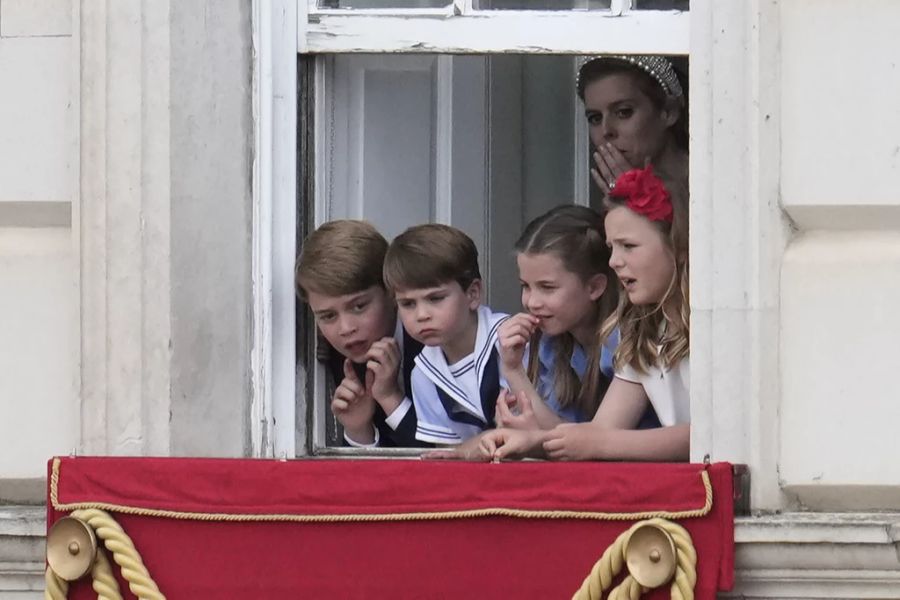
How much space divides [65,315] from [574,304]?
1176 millimetres

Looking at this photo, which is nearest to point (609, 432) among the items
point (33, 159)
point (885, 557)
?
point (885, 557)

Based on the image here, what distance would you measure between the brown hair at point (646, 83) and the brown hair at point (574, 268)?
1.25 ft

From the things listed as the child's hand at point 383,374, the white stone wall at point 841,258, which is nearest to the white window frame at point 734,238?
the white stone wall at point 841,258

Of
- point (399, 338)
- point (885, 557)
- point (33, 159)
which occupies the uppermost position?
point (33, 159)

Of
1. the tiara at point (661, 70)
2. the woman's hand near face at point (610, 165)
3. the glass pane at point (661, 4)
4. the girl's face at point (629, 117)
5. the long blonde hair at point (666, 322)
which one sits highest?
the glass pane at point (661, 4)

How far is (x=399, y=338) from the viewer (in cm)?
600

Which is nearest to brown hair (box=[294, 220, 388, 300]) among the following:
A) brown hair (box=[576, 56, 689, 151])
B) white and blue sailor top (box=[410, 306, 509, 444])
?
white and blue sailor top (box=[410, 306, 509, 444])

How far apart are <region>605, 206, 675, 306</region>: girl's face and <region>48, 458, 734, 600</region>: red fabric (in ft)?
1.83

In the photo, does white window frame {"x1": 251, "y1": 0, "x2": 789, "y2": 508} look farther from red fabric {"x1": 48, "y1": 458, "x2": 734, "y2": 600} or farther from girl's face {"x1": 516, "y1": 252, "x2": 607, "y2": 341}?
girl's face {"x1": 516, "y1": 252, "x2": 607, "y2": 341}

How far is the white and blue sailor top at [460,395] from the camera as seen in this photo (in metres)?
5.77

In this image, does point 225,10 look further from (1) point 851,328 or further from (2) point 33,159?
(1) point 851,328

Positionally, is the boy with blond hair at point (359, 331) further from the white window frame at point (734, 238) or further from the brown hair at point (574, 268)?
the white window frame at point (734, 238)

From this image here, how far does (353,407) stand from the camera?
227 inches

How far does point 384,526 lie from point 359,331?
2.56ft
